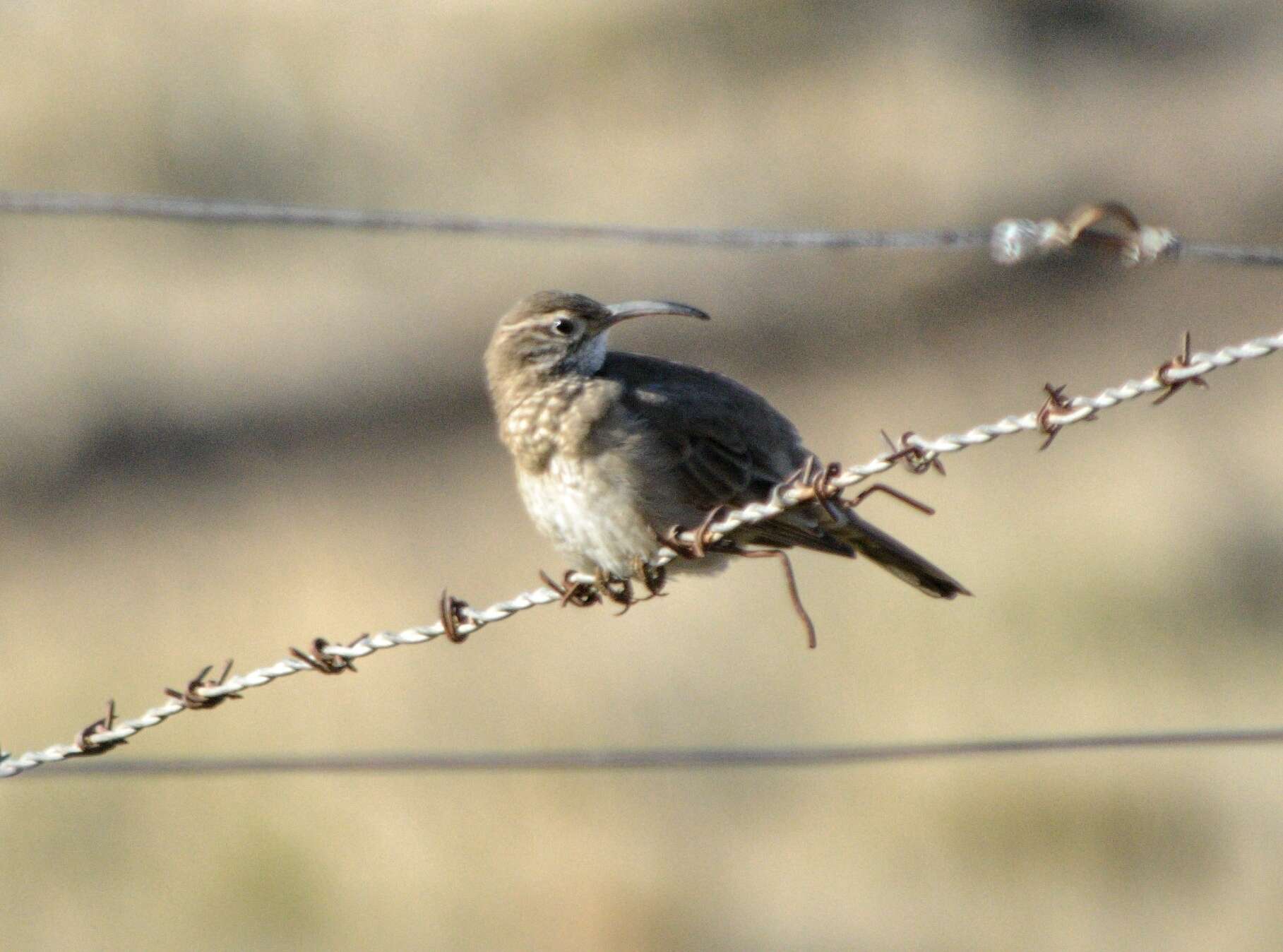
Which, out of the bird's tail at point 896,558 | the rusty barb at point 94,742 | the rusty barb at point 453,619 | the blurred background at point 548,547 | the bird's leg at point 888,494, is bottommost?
the rusty barb at point 94,742

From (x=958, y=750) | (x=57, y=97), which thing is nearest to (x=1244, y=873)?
(x=958, y=750)

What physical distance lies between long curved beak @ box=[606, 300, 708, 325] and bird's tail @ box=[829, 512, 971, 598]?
2.66 ft

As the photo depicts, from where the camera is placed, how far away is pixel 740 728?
45.9ft

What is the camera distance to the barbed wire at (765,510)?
3715mm

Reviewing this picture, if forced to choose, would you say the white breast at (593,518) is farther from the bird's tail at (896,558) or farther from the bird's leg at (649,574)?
the bird's tail at (896,558)

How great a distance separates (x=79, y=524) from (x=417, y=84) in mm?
4711

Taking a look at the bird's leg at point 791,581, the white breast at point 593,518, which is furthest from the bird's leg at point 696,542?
the white breast at point 593,518

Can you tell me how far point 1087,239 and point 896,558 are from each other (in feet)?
6.59

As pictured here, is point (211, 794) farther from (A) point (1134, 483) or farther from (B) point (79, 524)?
(A) point (1134, 483)

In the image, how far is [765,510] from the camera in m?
4.26

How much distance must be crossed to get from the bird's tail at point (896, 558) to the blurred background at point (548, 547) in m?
7.22

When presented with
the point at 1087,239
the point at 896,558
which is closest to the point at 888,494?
the point at 1087,239

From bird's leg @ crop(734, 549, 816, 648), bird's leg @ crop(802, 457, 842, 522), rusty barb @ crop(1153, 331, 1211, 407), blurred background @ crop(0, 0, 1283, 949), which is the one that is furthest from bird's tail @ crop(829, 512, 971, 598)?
blurred background @ crop(0, 0, 1283, 949)

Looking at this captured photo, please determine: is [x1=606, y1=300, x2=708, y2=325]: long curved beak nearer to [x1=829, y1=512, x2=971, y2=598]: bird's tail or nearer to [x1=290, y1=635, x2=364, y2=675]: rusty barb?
[x1=829, y1=512, x2=971, y2=598]: bird's tail
